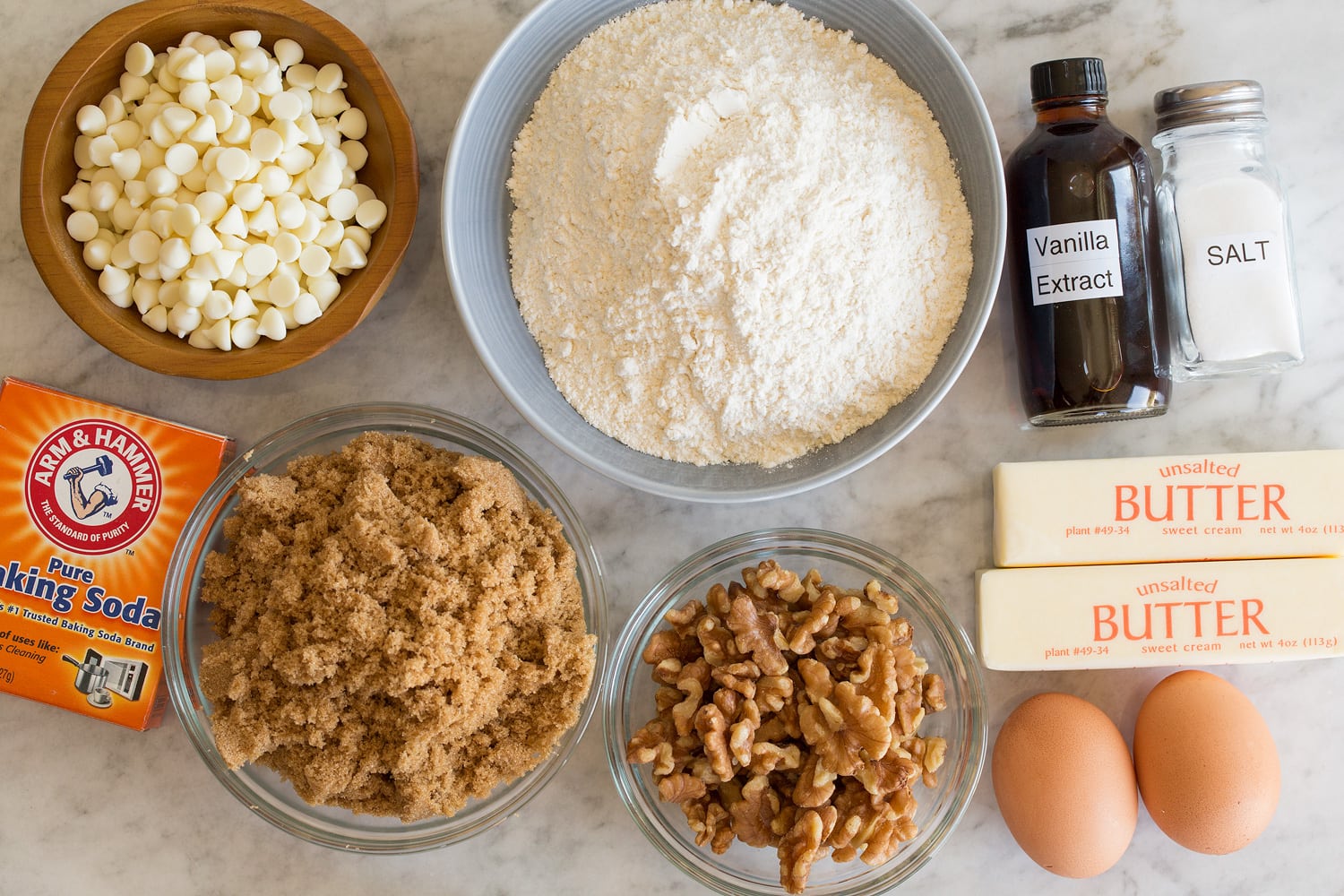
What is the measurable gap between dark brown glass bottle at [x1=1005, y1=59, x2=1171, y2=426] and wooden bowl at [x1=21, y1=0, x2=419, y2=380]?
82cm

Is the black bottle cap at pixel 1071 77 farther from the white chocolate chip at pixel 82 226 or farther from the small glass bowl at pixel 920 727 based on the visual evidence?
the white chocolate chip at pixel 82 226

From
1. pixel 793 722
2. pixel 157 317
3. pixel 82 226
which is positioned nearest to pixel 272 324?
pixel 157 317

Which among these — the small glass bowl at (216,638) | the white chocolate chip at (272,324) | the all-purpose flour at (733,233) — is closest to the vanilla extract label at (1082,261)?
the all-purpose flour at (733,233)

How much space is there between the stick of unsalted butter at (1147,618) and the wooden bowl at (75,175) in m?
0.95

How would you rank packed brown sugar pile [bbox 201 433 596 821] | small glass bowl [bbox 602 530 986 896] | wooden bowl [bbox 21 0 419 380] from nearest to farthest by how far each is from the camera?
packed brown sugar pile [bbox 201 433 596 821], wooden bowl [bbox 21 0 419 380], small glass bowl [bbox 602 530 986 896]

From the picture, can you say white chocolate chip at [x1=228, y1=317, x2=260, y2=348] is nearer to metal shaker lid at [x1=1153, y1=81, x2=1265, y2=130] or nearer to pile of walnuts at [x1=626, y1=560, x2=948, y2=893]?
pile of walnuts at [x1=626, y1=560, x2=948, y2=893]

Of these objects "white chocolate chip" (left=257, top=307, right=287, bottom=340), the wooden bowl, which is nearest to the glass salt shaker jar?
the wooden bowl

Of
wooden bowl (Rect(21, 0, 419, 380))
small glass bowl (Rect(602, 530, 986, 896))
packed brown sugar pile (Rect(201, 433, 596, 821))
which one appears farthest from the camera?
small glass bowl (Rect(602, 530, 986, 896))

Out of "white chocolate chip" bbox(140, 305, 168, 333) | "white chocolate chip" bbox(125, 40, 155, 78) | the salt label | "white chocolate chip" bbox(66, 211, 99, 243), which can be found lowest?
the salt label

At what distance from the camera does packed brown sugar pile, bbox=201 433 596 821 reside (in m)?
1.03

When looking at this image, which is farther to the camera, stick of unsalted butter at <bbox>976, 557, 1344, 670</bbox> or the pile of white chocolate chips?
stick of unsalted butter at <bbox>976, 557, 1344, 670</bbox>

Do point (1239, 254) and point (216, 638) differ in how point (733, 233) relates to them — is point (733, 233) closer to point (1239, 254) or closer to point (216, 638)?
point (1239, 254)

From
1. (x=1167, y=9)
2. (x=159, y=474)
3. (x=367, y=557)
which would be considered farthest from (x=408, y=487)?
(x=1167, y=9)

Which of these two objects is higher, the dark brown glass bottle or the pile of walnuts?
the dark brown glass bottle
